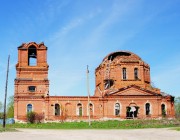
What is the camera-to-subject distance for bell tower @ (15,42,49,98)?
151 ft

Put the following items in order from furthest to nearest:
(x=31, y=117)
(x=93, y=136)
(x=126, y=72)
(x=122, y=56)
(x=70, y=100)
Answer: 1. (x=122, y=56)
2. (x=126, y=72)
3. (x=70, y=100)
4. (x=31, y=117)
5. (x=93, y=136)

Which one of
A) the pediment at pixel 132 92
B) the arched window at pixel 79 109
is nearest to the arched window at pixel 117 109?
the pediment at pixel 132 92

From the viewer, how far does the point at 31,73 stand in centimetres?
4681

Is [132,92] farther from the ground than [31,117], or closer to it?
farther from the ground

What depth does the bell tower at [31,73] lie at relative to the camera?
46.1 m

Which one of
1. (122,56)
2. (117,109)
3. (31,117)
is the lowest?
(31,117)

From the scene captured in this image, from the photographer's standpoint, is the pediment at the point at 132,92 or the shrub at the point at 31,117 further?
the pediment at the point at 132,92

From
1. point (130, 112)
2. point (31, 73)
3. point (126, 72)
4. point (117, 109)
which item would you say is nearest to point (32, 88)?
point (31, 73)

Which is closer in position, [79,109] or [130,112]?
[79,109]

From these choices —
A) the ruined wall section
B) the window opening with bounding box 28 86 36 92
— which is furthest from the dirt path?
the ruined wall section

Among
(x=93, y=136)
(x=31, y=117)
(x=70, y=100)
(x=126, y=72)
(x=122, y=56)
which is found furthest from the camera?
(x=122, y=56)

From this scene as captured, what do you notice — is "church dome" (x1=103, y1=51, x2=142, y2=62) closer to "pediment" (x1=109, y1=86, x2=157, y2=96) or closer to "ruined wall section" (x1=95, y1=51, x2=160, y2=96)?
"ruined wall section" (x1=95, y1=51, x2=160, y2=96)

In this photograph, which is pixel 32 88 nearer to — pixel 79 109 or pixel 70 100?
pixel 70 100

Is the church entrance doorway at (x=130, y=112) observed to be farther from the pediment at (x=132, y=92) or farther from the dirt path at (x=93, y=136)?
the dirt path at (x=93, y=136)
